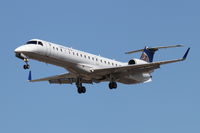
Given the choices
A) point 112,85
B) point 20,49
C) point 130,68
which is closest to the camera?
point 20,49

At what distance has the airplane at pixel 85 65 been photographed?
32062 millimetres

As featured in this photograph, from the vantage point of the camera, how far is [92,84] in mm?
36594

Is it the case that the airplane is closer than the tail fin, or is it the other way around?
the airplane

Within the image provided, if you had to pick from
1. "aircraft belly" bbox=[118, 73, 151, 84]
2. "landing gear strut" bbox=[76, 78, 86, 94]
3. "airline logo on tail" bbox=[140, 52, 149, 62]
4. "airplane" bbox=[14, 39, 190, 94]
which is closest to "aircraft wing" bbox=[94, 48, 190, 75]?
"airplane" bbox=[14, 39, 190, 94]

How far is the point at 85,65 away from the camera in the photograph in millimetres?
33812

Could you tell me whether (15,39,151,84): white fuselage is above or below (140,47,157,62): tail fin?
below

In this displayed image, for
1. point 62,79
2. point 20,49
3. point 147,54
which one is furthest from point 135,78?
point 20,49

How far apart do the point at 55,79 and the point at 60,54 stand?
16.9ft

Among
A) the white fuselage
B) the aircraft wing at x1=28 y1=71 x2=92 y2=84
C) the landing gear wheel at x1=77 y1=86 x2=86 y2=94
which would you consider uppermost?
the white fuselage

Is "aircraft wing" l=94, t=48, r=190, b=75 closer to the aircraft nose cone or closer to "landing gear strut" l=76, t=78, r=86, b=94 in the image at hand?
"landing gear strut" l=76, t=78, r=86, b=94

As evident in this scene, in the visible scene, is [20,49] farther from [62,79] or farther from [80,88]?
[62,79]

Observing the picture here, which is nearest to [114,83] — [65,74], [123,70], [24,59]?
[123,70]

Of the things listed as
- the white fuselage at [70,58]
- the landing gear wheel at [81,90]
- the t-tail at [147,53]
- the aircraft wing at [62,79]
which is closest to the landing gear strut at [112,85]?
the white fuselage at [70,58]

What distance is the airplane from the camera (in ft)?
105
